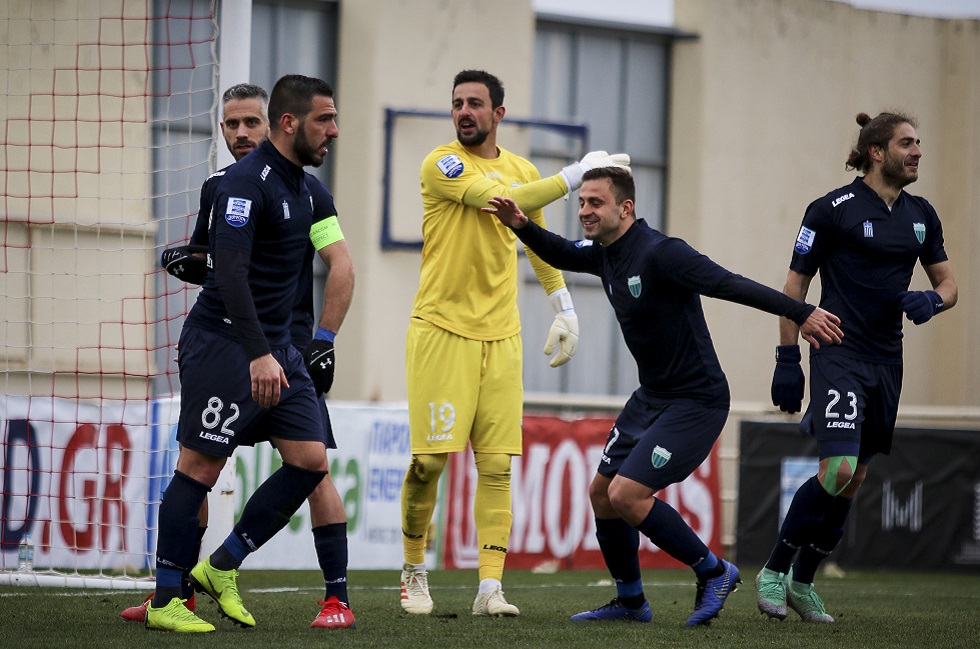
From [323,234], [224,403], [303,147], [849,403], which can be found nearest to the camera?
[224,403]

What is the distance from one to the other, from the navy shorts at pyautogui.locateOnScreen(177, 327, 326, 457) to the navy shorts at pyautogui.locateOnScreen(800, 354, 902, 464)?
2.42 m

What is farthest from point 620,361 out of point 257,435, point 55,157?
point 257,435

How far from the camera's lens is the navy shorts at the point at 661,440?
6.28m

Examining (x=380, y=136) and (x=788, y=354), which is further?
(x=380, y=136)

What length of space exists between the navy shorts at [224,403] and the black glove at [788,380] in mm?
2268

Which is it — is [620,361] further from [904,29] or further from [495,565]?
[495,565]

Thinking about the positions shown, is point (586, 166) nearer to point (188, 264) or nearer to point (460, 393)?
point (460, 393)

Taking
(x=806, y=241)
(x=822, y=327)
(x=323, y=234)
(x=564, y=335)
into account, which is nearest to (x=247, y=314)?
(x=323, y=234)

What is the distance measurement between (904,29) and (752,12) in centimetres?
253

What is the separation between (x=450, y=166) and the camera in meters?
6.83

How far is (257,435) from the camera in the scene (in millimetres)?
5777

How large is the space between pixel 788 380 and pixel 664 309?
73 centimetres

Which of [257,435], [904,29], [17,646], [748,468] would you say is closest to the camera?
[17,646]

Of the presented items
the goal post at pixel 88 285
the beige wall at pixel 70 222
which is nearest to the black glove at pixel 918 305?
the goal post at pixel 88 285
